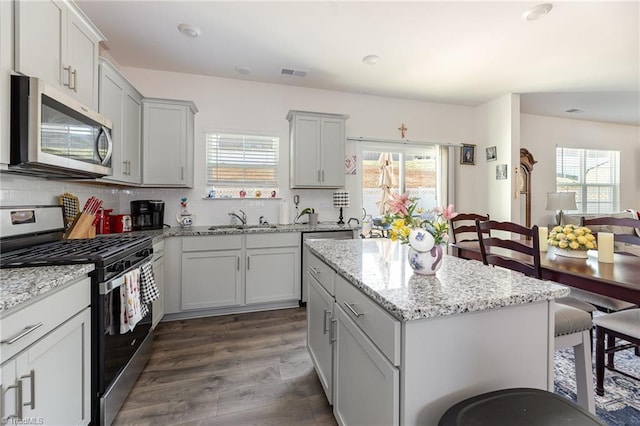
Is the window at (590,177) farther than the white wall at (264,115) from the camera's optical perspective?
Yes

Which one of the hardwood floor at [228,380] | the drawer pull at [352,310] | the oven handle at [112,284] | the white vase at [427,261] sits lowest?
the hardwood floor at [228,380]

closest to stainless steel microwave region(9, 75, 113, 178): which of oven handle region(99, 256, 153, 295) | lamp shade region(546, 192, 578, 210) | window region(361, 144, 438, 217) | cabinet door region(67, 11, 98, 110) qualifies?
cabinet door region(67, 11, 98, 110)

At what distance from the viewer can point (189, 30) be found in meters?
2.54

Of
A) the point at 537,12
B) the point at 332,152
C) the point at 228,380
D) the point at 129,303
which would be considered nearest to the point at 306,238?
the point at 332,152

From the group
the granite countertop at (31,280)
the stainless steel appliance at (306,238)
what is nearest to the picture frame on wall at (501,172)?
the stainless steel appliance at (306,238)

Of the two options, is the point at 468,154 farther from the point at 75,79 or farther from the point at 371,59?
the point at 75,79

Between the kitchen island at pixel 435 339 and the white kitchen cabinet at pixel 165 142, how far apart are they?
2.60 metres

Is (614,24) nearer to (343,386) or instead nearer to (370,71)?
(370,71)

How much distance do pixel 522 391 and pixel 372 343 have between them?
0.48 meters

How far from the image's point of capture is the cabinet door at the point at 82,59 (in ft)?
6.01

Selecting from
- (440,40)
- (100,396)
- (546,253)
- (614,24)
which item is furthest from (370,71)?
(100,396)

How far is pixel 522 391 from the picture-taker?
0.89 metres

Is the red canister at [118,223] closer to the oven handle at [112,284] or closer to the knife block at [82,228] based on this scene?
the knife block at [82,228]

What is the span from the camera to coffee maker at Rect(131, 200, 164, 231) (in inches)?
117
